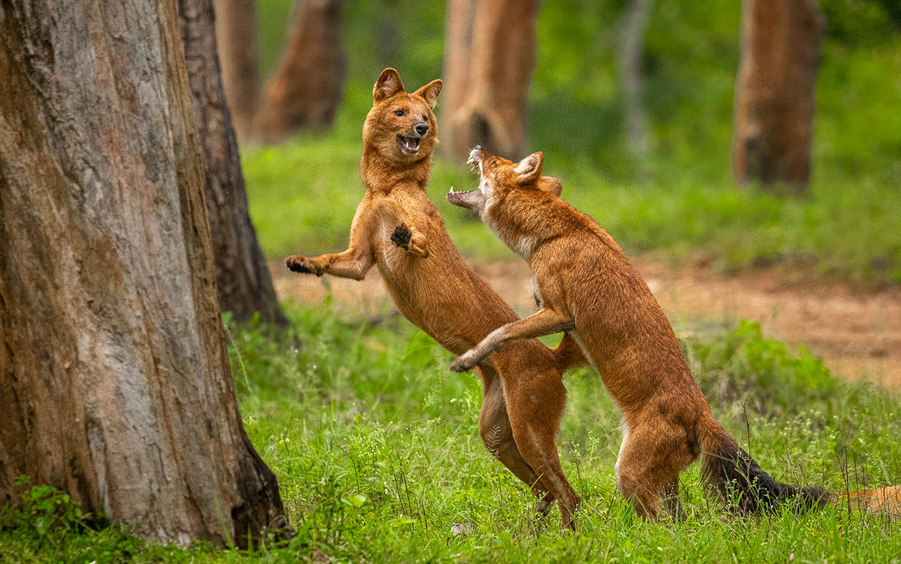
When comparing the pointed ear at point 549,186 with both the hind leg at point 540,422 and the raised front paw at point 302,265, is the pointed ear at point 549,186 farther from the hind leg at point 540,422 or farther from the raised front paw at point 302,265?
the raised front paw at point 302,265

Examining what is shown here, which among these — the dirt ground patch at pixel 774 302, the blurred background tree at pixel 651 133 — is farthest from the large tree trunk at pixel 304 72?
the dirt ground patch at pixel 774 302

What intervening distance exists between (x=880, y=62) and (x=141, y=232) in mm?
22648

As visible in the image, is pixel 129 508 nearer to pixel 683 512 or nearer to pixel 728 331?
pixel 683 512

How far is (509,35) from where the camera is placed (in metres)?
13.3

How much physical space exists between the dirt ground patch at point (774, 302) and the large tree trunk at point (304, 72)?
8.25 metres

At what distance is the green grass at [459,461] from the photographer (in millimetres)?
3273

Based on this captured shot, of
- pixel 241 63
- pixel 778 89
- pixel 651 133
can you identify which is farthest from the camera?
pixel 651 133

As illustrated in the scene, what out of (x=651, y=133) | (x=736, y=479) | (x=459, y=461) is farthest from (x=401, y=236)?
(x=651, y=133)

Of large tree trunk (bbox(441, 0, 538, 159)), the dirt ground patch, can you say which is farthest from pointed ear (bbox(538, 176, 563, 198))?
large tree trunk (bbox(441, 0, 538, 159))

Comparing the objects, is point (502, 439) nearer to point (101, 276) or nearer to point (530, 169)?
point (530, 169)

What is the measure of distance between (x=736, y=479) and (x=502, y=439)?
0.98m

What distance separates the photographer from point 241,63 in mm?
19094

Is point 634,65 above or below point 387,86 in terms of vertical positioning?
below

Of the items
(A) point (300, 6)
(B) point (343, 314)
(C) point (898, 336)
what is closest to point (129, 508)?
(B) point (343, 314)
